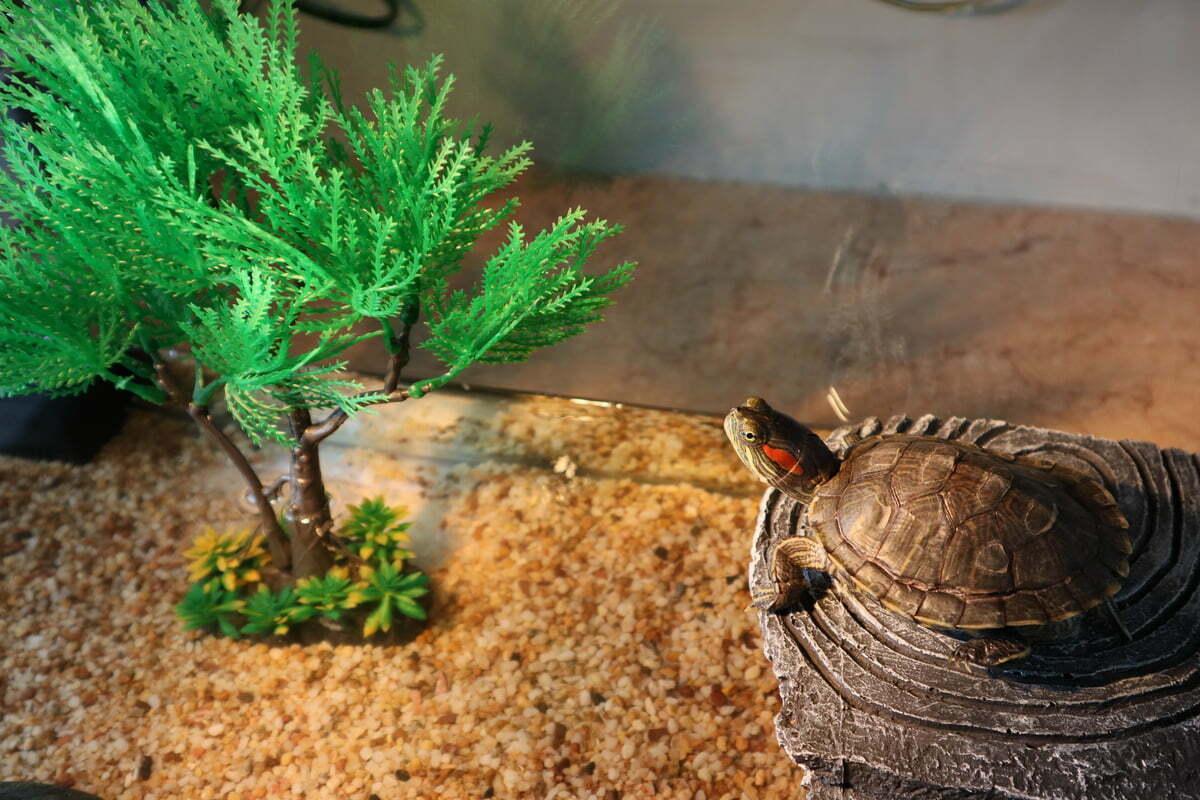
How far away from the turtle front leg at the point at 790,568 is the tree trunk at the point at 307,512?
0.94m

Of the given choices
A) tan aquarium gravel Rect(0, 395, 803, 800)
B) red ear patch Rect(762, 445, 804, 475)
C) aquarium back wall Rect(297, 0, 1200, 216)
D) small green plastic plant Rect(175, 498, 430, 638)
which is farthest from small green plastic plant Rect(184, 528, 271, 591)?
red ear patch Rect(762, 445, 804, 475)

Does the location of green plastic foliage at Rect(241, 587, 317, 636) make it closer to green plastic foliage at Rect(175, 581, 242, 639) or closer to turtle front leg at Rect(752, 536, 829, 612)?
green plastic foliage at Rect(175, 581, 242, 639)

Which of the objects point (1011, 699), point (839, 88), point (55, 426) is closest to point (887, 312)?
point (839, 88)

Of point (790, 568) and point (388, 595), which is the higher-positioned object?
point (790, 568)

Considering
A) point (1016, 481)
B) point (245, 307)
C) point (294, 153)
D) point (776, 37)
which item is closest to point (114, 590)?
point (245, 307)

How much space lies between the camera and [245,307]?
4.41 feet

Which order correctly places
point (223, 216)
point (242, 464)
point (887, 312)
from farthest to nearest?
point (887, 312) → point (242, 464) → point (223, 216)

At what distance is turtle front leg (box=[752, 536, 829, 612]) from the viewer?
5.08ft

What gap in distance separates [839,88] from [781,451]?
1388mm

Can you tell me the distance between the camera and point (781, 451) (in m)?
1.58

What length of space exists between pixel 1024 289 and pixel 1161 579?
1.44 meters

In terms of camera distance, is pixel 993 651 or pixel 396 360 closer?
pixel 993 651

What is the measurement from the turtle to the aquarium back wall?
3.86 ft

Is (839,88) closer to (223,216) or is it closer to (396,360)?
(396,360)
